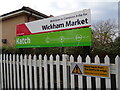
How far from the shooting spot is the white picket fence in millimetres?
2013

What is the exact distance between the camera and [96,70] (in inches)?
77.5

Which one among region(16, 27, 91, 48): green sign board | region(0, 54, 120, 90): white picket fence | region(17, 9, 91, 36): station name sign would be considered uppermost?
region(17, 9, 91, 36): station name sign

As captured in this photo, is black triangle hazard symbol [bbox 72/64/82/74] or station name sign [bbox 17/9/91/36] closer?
black triangle hazard symbol [bbox 72/64/82/74]

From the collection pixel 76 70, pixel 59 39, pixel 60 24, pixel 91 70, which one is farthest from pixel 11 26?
pixel 91 70

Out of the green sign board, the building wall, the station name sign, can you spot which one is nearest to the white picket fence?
the green sign board

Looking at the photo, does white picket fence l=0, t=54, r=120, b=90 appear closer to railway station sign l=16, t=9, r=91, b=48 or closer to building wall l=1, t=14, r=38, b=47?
railway station sign l=16, t=9, r=91, b=48

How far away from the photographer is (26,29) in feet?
10.5

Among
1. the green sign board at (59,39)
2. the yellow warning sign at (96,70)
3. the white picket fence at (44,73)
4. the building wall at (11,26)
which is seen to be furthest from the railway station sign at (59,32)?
the building wall at (11,26)

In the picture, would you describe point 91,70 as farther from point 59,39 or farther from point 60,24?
point 60,24

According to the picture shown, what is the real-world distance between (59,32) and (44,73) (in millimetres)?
1124

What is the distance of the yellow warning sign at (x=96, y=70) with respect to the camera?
73.7 inches

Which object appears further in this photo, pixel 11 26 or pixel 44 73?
Answer: pixel 11 26

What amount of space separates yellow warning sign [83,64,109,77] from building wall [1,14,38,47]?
643cm

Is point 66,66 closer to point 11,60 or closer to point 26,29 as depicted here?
point 26,29
